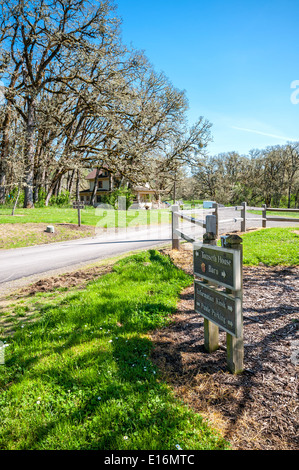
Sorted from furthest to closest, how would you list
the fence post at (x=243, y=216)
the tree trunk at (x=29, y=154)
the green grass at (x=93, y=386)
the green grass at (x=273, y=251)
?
the tree trunk at (x=29, y=154) → the fence post at (x=243, y=216) → the green grass at (x=273, y=251) → the green grass at (x=93, y=386)

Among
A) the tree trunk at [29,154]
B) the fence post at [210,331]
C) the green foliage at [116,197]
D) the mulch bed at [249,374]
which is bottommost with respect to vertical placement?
the mulch bed at [249,374]

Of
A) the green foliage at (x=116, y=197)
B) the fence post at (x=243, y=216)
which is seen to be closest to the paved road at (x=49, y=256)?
the fence post at (x=243, y=216)

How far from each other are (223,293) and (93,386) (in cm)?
158

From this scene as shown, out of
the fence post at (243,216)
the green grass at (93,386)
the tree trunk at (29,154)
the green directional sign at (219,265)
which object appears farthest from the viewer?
the tree trunk at (29,154)

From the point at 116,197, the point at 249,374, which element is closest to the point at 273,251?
the point at 249,374

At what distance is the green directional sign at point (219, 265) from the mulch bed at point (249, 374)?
957 millimetres

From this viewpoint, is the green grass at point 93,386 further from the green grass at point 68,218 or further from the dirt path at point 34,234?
the green grass at point 68,218

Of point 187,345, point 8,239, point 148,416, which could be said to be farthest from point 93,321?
point 8,239

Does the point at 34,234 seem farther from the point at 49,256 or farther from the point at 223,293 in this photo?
the point at 223,293

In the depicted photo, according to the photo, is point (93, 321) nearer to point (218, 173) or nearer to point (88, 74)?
point (88, 74)

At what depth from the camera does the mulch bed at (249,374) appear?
2.26m

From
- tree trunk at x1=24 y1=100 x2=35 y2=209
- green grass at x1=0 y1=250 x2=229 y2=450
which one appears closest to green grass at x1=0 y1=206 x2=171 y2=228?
tree trunk at x1=24 y1=100 x2=35 y2=209

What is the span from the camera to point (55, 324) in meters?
4.15

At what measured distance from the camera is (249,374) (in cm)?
295
